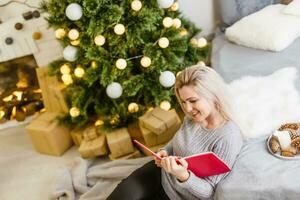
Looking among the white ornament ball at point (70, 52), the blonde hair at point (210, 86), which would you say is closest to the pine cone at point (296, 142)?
the blonde hair at point (210, 86)

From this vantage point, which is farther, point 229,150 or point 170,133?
point 170,133

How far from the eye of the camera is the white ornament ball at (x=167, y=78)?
7.00 ft

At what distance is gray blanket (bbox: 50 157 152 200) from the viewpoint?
207 centimetres

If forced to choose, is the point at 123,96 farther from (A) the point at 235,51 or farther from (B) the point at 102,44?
(A) the point at 235,51

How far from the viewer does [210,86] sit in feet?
4.29

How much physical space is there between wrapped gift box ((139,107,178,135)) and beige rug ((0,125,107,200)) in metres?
0.42

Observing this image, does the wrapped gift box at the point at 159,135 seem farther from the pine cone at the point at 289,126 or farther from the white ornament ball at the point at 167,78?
the pine cone at the point at 289,126

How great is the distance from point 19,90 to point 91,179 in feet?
3.84

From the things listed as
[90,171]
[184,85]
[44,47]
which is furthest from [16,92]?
[184,85]

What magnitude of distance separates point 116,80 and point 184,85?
897 mm

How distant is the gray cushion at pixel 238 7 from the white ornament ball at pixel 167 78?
78 cm

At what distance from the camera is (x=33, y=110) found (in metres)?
2.92

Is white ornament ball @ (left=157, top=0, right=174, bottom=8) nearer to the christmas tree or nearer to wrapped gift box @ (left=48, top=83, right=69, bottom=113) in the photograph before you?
the christmas tree

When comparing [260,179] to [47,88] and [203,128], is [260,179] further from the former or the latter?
[47,88]
